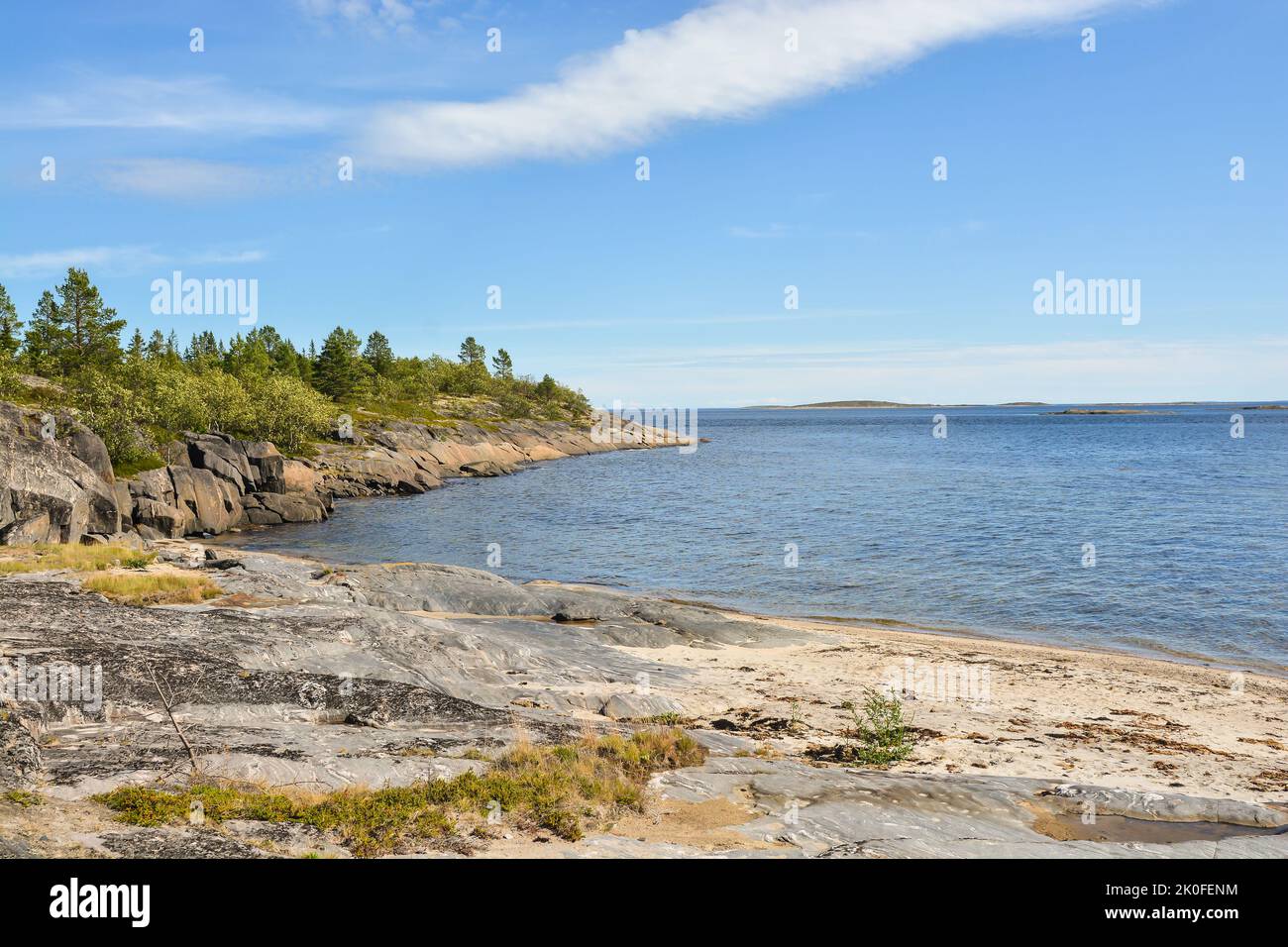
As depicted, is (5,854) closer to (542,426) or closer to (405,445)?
(405,445)

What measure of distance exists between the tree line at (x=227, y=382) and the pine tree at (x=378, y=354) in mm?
212

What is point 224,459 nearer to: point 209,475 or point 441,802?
point 209,475

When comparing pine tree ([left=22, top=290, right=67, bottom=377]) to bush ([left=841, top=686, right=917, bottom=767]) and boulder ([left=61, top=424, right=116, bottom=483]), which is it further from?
bush ([left=841, top=686, right=917, bottom=767])

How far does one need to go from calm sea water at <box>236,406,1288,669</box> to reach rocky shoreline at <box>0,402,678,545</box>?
3914mm

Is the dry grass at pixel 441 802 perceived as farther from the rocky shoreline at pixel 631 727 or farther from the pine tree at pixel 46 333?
the pine tree at pixel 46 333

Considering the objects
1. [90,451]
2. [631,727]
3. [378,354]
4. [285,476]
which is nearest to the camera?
[631,727]

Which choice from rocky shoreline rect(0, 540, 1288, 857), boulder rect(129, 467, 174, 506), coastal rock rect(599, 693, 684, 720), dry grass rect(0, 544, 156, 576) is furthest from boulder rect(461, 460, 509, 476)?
coastal rock rect(599, 693, 684, 720)

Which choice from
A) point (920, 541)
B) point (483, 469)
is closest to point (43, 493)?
point (920, 541)

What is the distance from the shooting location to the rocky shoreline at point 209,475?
1426 inches

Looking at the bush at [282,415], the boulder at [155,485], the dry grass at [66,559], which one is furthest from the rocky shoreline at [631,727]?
the bush at [282,415]

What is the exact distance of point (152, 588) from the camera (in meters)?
23.5

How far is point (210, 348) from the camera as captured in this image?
6432 inches

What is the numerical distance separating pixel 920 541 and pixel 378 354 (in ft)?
386
